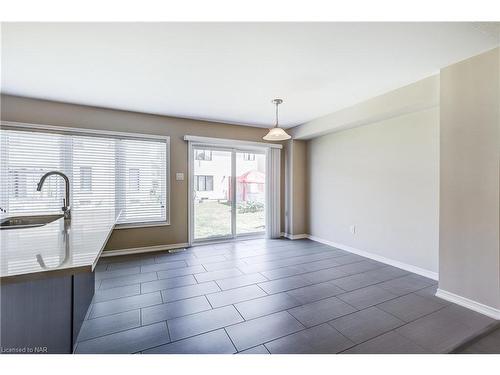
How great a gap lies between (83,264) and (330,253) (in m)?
3.72

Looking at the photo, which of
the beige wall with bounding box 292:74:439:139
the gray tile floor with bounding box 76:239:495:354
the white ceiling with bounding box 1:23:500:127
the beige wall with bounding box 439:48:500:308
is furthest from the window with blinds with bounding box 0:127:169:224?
the beige wall with bounding box 439:48:500:308

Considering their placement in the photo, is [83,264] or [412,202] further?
[412,202]

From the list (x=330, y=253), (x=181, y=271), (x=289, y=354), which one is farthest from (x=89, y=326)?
(x=330, y=253)

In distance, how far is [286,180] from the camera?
17.1ft

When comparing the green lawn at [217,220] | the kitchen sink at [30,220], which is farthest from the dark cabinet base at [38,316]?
the green lawn at [217,220]

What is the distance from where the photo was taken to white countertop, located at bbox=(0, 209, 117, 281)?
0.88 meters

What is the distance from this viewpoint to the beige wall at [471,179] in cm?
207

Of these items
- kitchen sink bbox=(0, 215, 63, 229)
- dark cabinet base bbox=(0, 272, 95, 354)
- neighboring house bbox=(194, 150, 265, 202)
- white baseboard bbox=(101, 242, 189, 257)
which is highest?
neighboring house bbox=(194, 150, 265, 202)

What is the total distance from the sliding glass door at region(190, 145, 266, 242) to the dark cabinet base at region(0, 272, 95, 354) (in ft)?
9.62

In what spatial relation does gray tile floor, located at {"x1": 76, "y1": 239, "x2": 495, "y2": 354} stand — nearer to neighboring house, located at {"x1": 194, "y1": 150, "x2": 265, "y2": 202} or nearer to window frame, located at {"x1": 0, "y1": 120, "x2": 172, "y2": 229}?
A: window frame, located at {"x1": 0, "y1": 120, "x2": 172, "y2": 229}

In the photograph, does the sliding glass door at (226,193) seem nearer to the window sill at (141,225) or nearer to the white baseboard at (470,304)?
the window sill at (141,225)

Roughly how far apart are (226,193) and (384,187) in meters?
2.76
